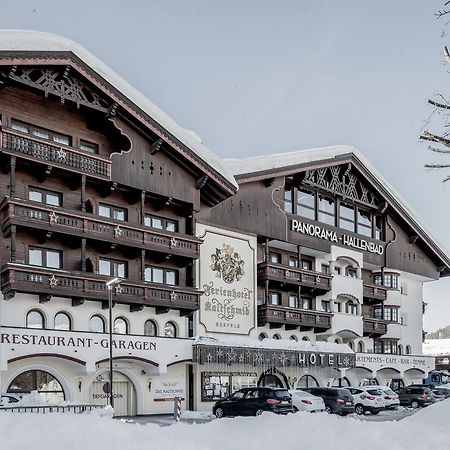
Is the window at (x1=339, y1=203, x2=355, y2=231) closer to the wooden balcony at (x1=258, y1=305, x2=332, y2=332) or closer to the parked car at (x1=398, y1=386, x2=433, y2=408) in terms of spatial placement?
the wooden balcony at (x1=258, y1=305, x2=332, y2=332)

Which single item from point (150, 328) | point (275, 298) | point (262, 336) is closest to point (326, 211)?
point (275, 298)

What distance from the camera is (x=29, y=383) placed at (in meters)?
30.5

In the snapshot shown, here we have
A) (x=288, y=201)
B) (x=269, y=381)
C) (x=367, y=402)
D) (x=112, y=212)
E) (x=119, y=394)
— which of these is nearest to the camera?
(x=119, y=394)

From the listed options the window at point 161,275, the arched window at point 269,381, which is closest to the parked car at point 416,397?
the arched window at point 269,381

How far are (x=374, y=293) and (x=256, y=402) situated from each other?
77.1 ft

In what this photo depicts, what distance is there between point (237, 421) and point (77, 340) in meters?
17.9

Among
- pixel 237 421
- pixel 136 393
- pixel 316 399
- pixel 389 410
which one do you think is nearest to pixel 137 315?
pixel 136 393

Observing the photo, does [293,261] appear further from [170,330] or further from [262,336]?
[170,330]

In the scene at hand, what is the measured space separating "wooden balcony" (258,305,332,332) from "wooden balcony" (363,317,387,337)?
18.3 ft

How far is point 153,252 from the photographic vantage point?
117 ft

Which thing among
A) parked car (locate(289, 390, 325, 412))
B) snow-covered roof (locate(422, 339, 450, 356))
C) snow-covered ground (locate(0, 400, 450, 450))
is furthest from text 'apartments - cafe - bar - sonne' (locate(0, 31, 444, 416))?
snow-covered roof (locate(422, 339, 450, 356))

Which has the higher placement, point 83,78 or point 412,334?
point 83,78

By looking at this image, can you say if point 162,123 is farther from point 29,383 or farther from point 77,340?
point 29,383

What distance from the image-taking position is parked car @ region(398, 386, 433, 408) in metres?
43.0
